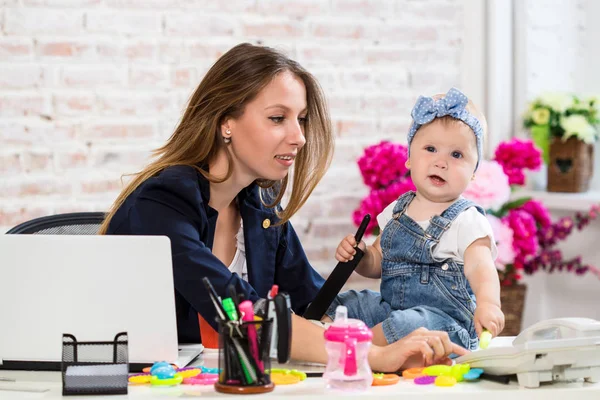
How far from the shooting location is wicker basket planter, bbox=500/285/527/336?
3.09 meters

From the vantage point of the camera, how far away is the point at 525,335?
146 cm

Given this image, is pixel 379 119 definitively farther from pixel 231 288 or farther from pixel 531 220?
pixel 231 288

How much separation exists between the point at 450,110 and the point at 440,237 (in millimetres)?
244

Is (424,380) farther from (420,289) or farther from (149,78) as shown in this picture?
(149,78)

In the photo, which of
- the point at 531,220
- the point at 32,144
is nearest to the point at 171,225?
the point at 32,144

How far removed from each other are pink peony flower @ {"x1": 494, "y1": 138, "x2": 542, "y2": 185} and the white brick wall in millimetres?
442

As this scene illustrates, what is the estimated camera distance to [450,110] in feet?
5.46

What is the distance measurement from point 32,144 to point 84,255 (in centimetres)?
160

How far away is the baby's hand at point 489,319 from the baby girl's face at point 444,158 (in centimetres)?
29

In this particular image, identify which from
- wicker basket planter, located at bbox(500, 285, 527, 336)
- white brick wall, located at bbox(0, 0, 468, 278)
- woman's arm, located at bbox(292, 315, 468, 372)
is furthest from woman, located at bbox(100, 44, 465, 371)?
wicker basket planter, located at bbox(500, 285, 527, 336)

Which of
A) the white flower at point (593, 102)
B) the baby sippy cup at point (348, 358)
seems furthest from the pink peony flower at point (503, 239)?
the baby sippy cup at point (348, 358)

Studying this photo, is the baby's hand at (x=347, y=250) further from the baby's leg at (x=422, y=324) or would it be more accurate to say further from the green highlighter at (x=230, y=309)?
the green highlighter at (x=230, y=309)

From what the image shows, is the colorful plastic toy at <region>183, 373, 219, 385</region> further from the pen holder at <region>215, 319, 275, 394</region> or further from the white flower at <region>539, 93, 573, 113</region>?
the white flower at <region>539, 93, 573, 113</region>

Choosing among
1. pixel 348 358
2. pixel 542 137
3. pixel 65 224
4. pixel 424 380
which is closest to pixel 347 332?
pixel 348 358
